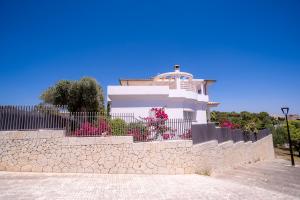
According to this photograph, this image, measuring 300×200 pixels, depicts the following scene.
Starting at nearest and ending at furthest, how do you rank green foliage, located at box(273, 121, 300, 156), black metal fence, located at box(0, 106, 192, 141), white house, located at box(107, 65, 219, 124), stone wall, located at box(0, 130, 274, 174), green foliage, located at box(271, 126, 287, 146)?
stone wall, located at box(0, 130, 274, 174) → black metal fence, located at box(0, 106, 192, 141) → white house, located at box(107, 65, 219, 124) → green foliage, located at box(273, 121, 300, 156) → green foliage, located at box(271, 126, 287, 146)

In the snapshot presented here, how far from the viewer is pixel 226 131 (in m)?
14.5

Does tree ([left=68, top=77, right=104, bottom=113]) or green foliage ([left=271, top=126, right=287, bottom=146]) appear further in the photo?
green foliage ([left=271, top=126, right=287, bottom=146])

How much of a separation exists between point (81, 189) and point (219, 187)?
5072mm

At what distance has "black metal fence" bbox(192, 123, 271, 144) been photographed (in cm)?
1065

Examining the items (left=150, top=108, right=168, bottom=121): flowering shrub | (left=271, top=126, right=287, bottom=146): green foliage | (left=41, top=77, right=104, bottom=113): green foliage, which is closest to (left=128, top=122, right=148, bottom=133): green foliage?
(left=150, top=108, right=168, bottom=121): flowering shrub

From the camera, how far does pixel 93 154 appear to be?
9.13 meters

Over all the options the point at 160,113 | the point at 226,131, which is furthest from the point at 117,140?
the point at 226,131

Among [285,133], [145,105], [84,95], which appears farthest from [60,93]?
[285,133]

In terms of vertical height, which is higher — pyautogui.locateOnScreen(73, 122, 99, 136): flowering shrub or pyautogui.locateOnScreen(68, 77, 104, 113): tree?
pyautogui.locateOnScreen(68, 77, 104, 113): tree

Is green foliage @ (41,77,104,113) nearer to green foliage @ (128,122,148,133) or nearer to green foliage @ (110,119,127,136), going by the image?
green foliage @ (110,119,127,136)

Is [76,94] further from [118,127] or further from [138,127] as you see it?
[138,127]

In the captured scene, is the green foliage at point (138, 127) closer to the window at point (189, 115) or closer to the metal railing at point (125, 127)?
the metal railing at point (125, 127)

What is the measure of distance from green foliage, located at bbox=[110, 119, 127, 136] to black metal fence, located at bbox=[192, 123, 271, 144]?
11.9ft

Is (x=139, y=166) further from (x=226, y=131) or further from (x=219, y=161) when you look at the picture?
(x=226, y=131)
